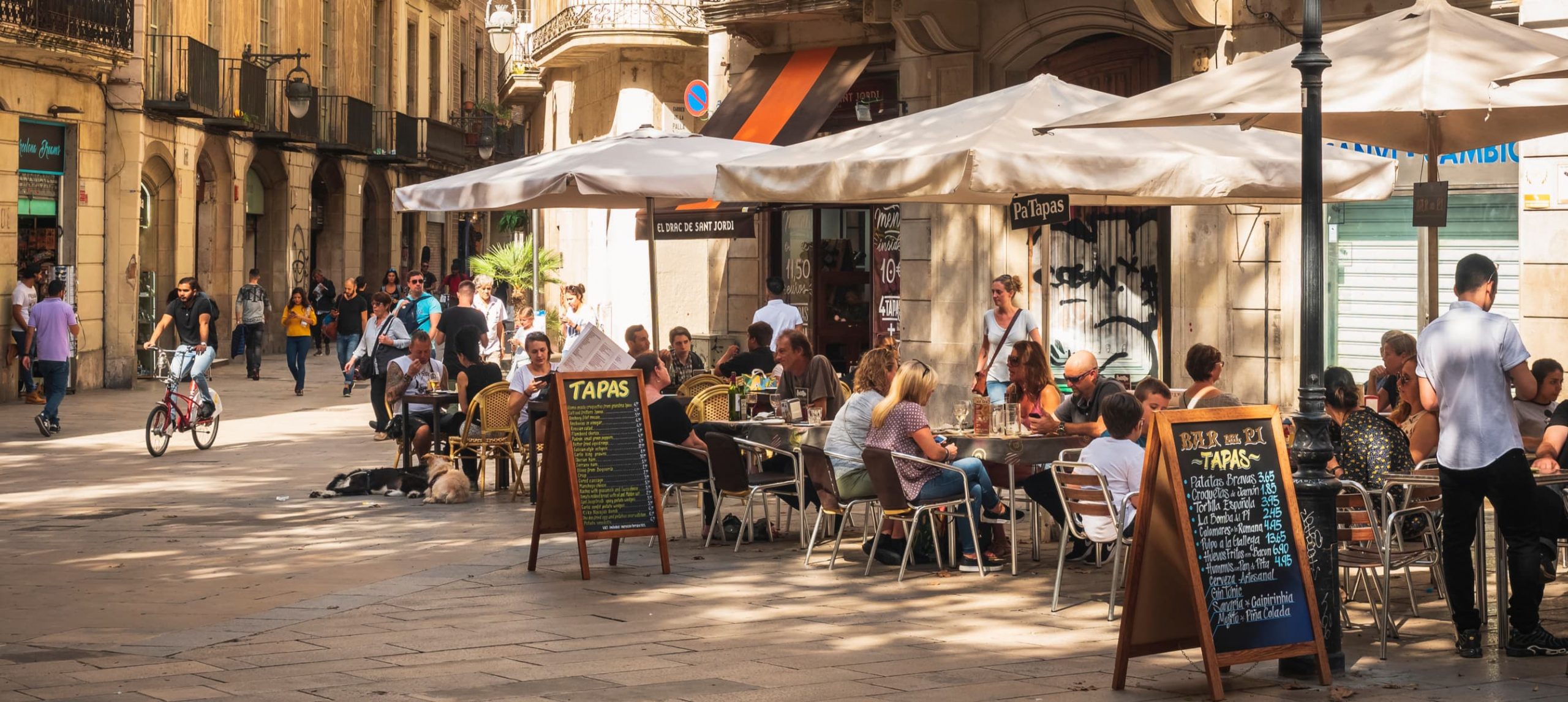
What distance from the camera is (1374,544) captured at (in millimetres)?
7418

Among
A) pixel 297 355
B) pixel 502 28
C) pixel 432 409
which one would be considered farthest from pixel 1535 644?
pixel 502 28

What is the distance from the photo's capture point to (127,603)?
8773 mm

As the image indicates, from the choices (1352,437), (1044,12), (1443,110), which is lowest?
(1352,437)

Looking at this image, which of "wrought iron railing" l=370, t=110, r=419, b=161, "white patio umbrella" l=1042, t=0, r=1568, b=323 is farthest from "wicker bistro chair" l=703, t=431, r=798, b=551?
"wrought iron railing" l=370, t=110, r=419, b=161

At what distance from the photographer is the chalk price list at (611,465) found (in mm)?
9570

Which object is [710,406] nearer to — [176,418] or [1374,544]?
[1374,544]

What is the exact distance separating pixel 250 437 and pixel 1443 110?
13.7 metres

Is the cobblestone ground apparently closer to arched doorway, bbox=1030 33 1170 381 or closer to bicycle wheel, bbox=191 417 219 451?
bicycle wheel, bbox=191 417 219 451

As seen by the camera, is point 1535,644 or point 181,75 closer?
point 1535,644

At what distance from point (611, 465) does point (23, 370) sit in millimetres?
16015

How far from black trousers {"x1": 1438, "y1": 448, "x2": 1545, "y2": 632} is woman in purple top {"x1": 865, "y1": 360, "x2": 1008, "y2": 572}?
8.90 feet

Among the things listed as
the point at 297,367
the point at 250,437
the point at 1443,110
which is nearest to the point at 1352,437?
the point at 1443,110

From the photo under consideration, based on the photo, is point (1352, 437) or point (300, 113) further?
point (300, 113)

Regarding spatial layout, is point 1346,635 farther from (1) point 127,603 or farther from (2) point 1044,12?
(2) point 1044,12
